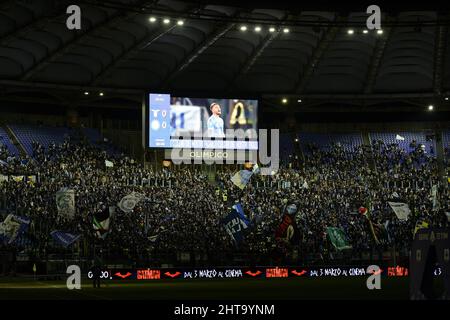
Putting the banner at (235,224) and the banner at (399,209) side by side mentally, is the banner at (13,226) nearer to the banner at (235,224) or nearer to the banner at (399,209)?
the banner at (235,224)

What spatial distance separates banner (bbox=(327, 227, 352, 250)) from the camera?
47750 mm

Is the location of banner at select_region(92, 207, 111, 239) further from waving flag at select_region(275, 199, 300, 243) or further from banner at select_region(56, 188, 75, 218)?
waving flag at select_region(275, 199, 300, 243)

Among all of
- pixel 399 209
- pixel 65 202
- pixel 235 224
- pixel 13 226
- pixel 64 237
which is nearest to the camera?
pixel 13 226

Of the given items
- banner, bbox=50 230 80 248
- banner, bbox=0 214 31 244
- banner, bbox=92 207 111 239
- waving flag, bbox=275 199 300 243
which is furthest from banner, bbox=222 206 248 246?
banner, bbox=0 214 31 244

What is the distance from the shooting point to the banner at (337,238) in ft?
157

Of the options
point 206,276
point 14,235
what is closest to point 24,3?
point 14,235

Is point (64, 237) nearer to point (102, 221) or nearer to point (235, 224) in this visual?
point (102, 221)

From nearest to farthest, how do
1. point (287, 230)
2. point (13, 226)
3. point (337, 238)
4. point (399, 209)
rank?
point (13, 226) → point (287, 230) → point (337, 238) → point (399, 209)

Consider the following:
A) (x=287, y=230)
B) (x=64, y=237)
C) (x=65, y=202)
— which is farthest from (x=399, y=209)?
(x=64, y=237)

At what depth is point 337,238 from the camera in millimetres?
48125
